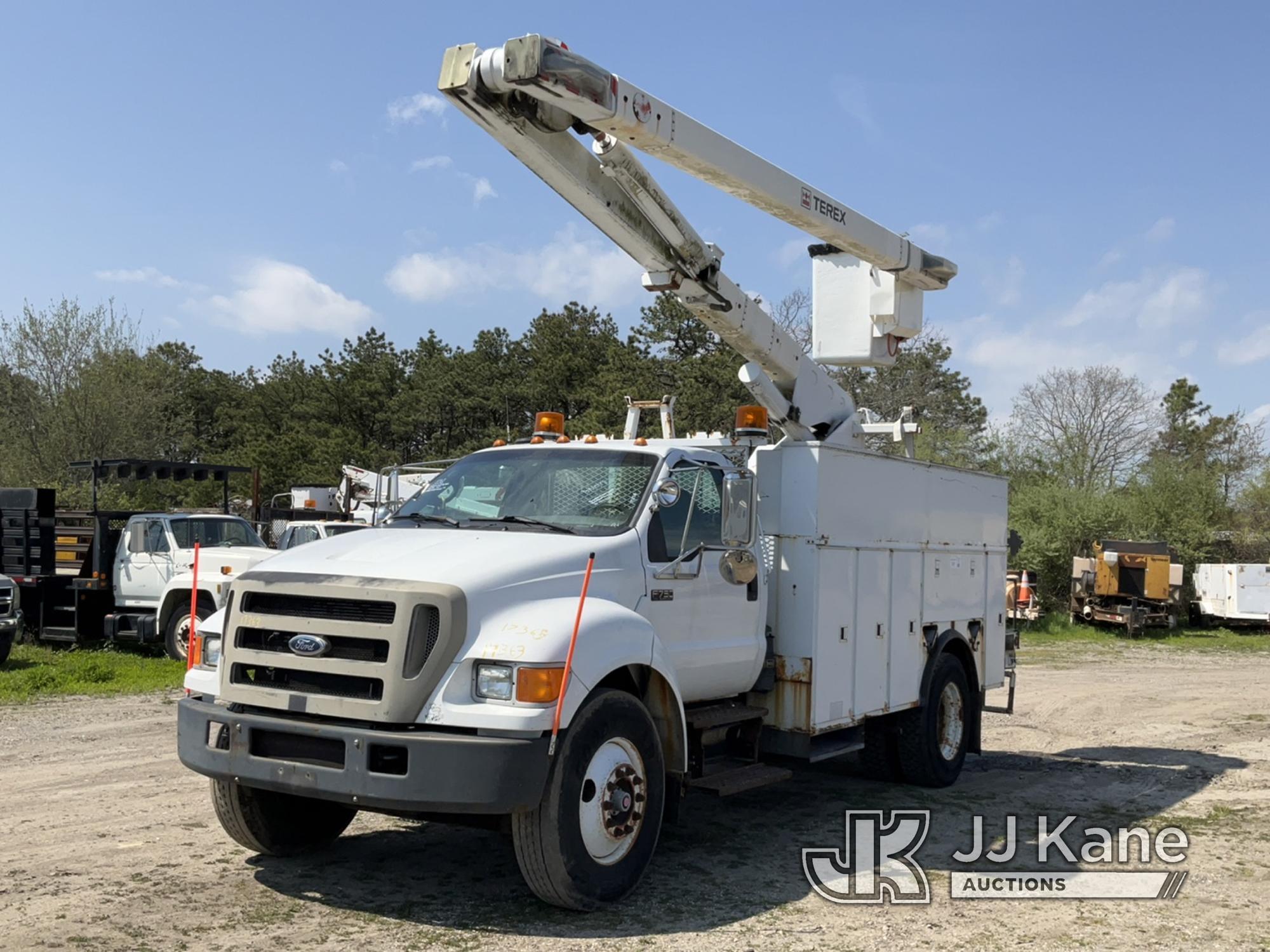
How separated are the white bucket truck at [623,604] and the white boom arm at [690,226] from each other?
0.07 feet

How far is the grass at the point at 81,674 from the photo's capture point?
13820 mm

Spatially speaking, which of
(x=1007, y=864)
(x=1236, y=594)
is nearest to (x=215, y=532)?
(x=1007, y=864)

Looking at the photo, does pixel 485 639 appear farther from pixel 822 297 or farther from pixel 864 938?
pixel 822 297

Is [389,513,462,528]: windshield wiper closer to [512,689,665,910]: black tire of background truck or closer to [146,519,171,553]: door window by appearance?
[512,689,665,910]: black tire of background truck

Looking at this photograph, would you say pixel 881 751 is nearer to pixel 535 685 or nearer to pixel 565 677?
pixel 565 677

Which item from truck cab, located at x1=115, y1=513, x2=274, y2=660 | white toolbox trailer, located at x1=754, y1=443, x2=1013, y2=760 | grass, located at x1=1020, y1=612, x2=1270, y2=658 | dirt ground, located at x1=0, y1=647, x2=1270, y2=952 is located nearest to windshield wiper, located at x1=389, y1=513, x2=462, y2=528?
dirt ground, located at x1=0, y1=647, x2=1270, y2=952

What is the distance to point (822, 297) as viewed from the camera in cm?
1001

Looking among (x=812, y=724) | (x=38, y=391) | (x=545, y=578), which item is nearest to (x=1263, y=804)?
(x=812, y=724)

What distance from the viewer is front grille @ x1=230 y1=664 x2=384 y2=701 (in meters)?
5.38

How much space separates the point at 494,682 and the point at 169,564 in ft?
42.8

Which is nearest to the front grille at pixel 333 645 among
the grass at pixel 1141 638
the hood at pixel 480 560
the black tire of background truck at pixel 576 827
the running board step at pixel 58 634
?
the hood at pixel 480 560

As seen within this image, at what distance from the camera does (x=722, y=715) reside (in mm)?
7008

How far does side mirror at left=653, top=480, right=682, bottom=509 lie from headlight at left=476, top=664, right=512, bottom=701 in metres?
1.52

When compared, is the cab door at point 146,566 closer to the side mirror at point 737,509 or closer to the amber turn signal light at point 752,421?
the amber turn signal light at point 752,421
